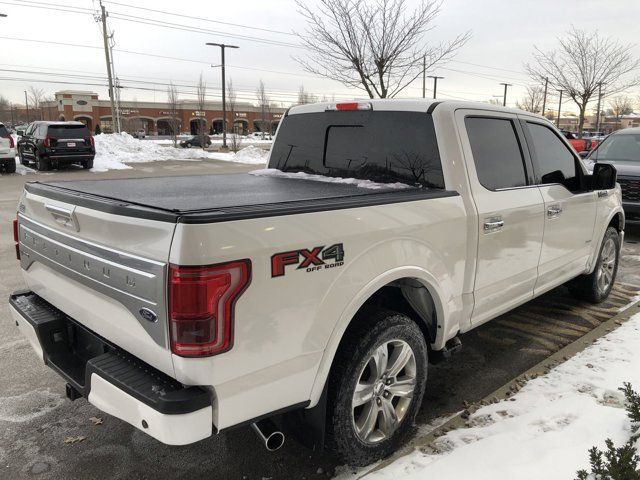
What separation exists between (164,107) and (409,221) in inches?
3867

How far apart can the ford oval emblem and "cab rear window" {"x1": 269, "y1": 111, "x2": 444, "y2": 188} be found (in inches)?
74.7

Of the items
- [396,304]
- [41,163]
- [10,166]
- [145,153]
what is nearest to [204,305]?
[396,304]

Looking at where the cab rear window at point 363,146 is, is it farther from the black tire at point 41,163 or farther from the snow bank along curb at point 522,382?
the black tire at point 41,163

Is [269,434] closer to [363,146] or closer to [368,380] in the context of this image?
[368,380]

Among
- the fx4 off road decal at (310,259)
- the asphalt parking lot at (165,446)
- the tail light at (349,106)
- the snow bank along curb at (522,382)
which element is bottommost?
the asphalt parking lot at (165,446)

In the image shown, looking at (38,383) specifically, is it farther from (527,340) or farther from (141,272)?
(527,340)

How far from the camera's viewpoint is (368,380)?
A: 108 inches

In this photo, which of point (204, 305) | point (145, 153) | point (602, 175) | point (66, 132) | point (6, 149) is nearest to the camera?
point (204, 305)

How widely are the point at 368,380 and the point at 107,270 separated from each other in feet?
4.64

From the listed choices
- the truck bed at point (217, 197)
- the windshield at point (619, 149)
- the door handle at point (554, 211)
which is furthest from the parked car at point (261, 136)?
the truck bed at point (217, 197)

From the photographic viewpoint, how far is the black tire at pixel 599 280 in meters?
5.25

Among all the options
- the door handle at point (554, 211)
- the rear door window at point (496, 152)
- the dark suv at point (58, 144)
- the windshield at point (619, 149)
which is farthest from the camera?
the dark suv at point (58, 144)

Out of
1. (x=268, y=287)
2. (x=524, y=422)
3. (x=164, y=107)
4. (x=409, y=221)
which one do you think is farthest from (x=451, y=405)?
(x=164, y=107)

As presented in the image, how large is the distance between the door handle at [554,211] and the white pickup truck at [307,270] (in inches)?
1.1
